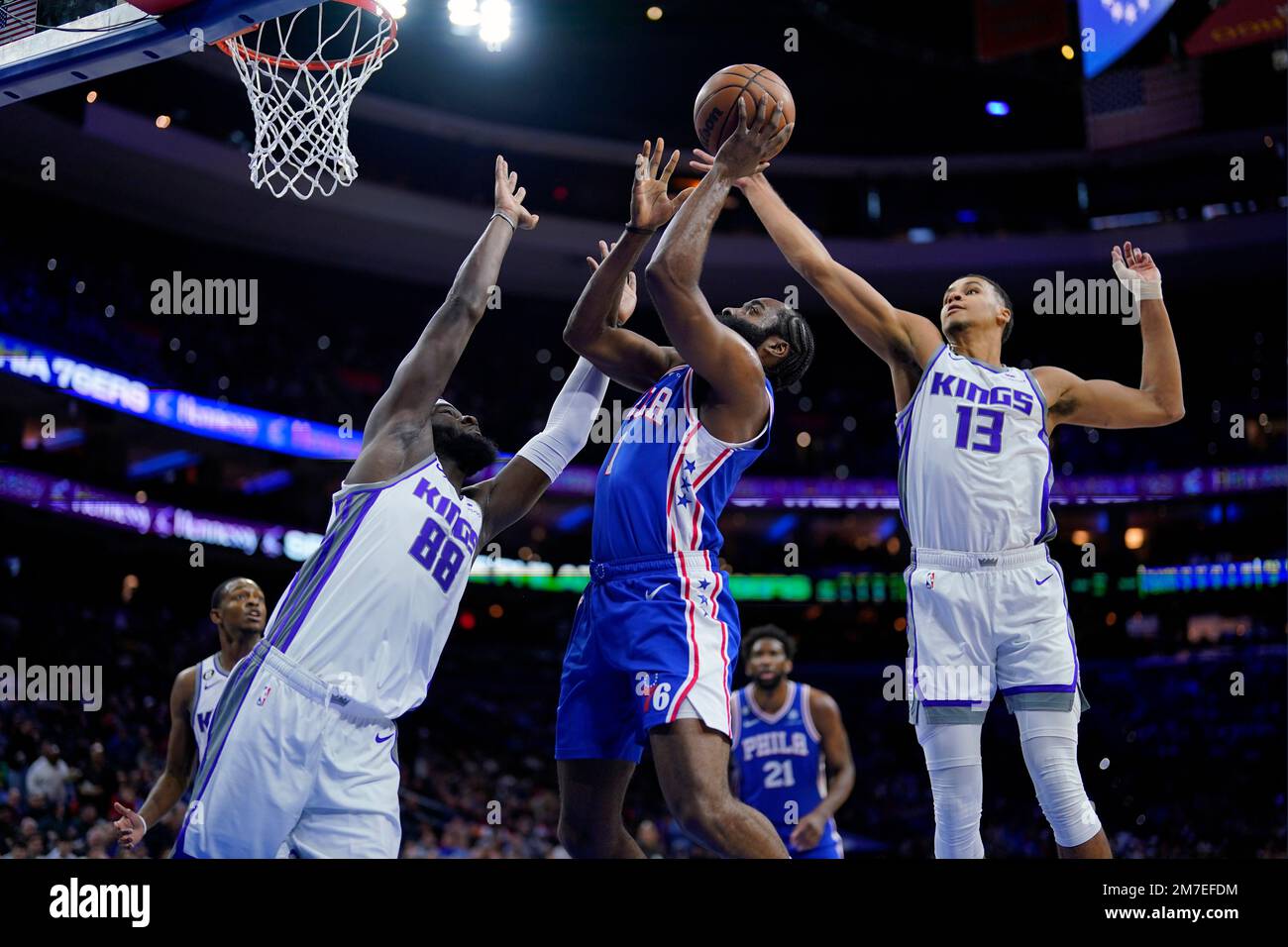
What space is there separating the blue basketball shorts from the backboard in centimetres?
253

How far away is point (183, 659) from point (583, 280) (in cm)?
814

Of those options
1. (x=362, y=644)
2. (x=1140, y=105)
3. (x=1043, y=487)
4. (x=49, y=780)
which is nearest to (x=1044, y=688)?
(x=1043, y=487)

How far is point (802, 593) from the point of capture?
20.5m

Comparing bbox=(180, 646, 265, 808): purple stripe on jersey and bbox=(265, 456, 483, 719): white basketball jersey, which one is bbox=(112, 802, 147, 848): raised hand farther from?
bbox=(265, 456, 483, 719): white basketball jersey

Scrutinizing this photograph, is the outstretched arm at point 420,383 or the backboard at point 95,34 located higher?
the backboard at point 95,34

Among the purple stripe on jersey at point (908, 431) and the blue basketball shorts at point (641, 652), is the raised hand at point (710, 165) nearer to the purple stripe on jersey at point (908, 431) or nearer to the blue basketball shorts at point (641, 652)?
the purple stripe on jersey at point (908, 431)

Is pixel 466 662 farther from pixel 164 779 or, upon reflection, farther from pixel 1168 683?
pixel 164 779

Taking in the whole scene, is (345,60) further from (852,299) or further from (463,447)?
(852,299)

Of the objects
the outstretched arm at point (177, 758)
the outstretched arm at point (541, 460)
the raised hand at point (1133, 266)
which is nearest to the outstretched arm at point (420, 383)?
the outstretched arm at point (541, 460)

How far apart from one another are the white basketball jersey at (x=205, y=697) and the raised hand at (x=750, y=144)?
3.65 m

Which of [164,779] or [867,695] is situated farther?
[867,695]

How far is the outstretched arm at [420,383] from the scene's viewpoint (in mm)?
4055
